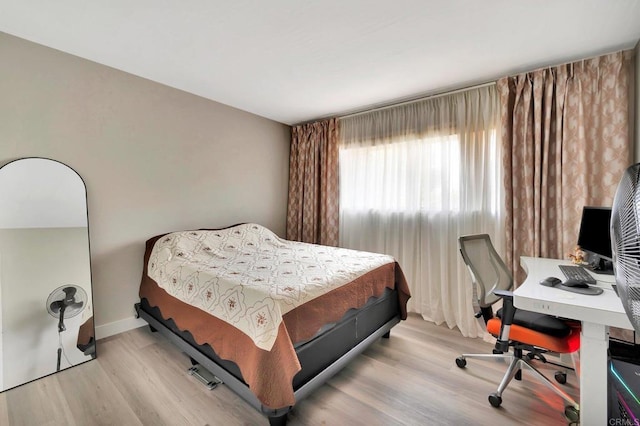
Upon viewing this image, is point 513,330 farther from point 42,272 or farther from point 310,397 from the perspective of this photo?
point 42,272

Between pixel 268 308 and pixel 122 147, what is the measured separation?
227 centimetres

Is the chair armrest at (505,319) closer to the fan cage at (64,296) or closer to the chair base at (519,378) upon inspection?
the chair base at (519,378)

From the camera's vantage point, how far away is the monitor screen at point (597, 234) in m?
1.80

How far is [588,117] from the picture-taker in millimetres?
→ 2178

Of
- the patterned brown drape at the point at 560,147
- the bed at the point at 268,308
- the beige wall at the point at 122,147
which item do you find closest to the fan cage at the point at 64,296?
the beige wall at the point at 122,147

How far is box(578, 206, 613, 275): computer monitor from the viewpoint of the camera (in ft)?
5.92

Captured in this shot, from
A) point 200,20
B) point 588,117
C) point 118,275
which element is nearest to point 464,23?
point 588,117

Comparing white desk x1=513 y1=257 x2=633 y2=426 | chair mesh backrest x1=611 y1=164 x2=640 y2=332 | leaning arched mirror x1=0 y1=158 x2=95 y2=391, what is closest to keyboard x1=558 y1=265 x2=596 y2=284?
white desk x1=513 y1=257 x2=633 y2=426

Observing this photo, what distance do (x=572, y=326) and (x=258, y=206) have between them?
3.42 metres

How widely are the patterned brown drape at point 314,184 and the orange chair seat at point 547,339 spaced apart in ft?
7.65

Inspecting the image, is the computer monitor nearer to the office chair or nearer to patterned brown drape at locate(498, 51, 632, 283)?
patterned brown drape at locate(498, 51, 632, 283)

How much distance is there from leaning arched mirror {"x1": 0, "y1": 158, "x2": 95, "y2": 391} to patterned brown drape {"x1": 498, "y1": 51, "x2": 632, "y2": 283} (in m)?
3.78

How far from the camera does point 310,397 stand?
69.8 inches

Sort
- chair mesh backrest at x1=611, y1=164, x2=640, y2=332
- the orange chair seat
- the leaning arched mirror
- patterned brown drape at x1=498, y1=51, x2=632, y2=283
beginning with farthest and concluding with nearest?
patterned brown drape at x1=498, y1=51, x2=632, y2=283, the leaning arched mirror, the orange chair seat, chair mesh backrest at x1=611, y1=164, x2=640, y2=332
